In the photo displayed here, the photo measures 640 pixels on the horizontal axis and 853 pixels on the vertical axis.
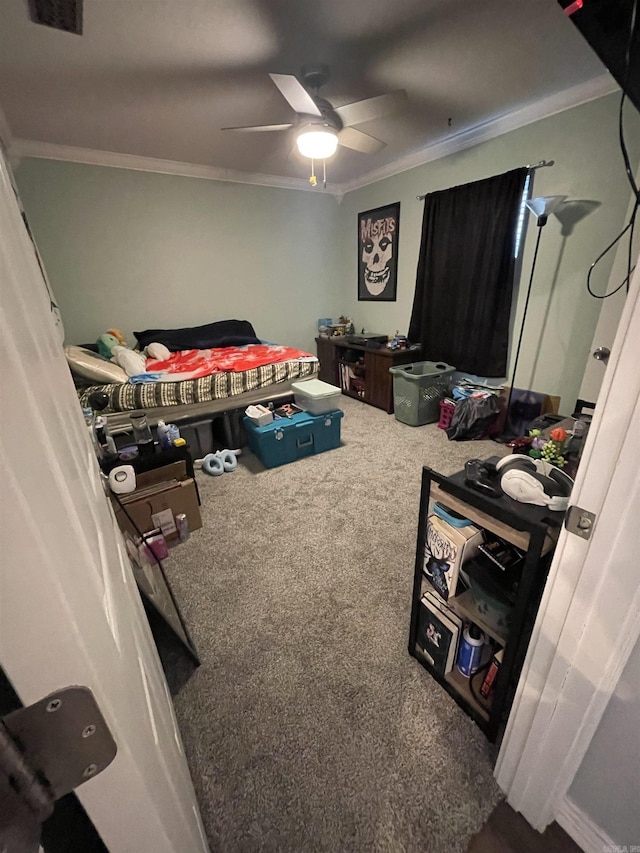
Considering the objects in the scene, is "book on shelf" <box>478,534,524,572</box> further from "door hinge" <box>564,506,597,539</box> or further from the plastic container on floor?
the plastic container on floor

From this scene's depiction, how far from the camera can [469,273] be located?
3135 mm

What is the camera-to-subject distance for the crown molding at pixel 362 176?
234 centimetres

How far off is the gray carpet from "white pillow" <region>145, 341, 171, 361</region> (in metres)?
1.79

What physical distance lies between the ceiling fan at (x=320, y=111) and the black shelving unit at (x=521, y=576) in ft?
→ 7.12

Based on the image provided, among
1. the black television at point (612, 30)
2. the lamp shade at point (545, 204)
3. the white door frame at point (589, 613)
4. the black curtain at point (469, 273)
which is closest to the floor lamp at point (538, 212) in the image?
the lamp shade at point (545, 204)

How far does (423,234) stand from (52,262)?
11.9ft

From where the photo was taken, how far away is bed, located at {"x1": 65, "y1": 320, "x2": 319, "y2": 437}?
2.54m

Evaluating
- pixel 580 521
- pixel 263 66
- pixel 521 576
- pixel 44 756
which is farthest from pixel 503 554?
pixel 263 66

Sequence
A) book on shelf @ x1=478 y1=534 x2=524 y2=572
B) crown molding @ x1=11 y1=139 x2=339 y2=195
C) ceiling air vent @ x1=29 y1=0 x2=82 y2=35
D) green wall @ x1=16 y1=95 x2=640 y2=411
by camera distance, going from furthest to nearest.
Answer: crown molding @ x1=11 y1=139 x2=339 y2=195 < green wall @ x1=16 y1=95 x2=640 y2=411 < ceiling air vent @ x1=29 y1=0 x2=82 y2=35 < book on shelf @ x1=478 y1=534 x2=524 y2=572

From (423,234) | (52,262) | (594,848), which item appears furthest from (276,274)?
(594,848)

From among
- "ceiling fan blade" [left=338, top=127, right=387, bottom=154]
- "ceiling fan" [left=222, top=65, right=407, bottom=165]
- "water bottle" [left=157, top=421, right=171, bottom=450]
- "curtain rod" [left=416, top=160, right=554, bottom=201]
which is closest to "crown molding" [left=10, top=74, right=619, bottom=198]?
"curtain rod" [left=416, top=160, right=554, bottom=201]

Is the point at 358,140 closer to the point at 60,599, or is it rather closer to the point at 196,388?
the point at 196,388

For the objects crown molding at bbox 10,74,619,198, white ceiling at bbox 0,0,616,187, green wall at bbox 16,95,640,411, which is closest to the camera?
white ceiling at bbox 0,0,616,187

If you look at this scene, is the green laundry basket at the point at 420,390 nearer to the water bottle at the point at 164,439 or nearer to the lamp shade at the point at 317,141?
the lamp shade at the point at 317,141
